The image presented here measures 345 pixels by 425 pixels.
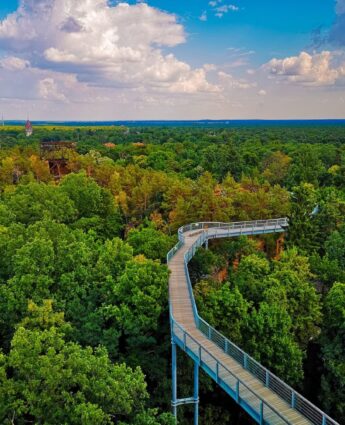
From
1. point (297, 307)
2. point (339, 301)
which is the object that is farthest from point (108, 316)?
point (339, 301)

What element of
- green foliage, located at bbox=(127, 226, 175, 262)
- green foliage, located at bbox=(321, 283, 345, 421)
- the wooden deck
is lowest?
green foliage, located at bbox=(321, 283, 345, 421)

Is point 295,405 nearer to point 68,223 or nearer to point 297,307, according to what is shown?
point 297,307

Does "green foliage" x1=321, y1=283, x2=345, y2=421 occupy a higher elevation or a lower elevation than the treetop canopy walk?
lower

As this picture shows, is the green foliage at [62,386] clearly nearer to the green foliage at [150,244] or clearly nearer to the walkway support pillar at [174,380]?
the walkway support pillar at [174,380]

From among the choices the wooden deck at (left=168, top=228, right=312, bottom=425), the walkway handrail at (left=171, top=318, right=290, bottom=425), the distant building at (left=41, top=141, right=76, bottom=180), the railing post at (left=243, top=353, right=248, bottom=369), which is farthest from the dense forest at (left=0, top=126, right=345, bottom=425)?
the distant building at (left=41, top=141, right=76, bottom=180)

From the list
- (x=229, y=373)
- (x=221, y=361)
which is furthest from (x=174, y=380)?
(x=229, y=373)

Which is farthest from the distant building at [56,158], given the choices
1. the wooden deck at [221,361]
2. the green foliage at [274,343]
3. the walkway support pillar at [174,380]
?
the walkway support pillar at [174,380]

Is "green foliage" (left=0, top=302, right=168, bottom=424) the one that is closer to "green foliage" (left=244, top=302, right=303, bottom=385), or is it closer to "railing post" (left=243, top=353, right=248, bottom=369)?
"railing post" (left=243, top=353, right=248, bottom=369)
